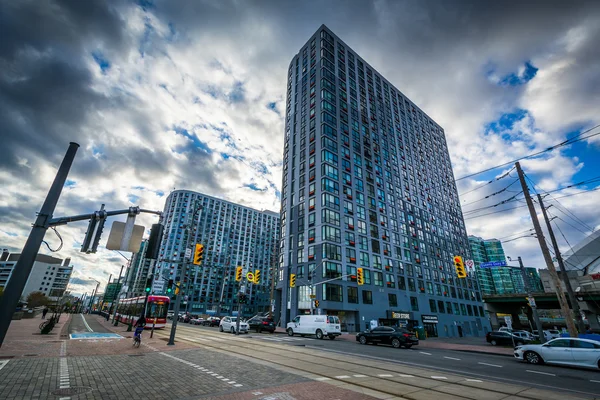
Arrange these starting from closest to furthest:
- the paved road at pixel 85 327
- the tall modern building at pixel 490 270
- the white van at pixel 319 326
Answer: the paved road at pixel 85 327 → the white van at pixel 319 326 → the tall modern building at pixel 490 270

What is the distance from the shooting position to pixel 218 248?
124250 mm

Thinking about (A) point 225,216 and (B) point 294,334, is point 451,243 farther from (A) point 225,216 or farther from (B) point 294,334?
(A) point 225,216

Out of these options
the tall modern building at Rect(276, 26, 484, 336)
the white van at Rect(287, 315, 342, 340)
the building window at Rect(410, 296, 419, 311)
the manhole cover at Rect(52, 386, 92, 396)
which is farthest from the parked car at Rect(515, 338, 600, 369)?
the building window at Rect(410, 296, 419, 311)

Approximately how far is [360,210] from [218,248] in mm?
89661

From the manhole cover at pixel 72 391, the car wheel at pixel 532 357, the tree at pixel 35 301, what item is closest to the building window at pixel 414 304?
the car wheel at pixel 532 357

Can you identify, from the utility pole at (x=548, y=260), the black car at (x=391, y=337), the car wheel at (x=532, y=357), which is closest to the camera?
the car wheel at (x=532, y=357)

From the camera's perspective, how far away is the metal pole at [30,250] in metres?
5.09

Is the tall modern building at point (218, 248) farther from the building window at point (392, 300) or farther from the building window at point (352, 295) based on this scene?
the building window at point (352, 295)

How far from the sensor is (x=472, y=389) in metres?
8.22

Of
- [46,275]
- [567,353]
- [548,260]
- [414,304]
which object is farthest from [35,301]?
[548,260]

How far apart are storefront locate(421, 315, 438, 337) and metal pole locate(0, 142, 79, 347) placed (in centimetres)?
6045

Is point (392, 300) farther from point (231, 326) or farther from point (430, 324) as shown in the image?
point (231, 326)

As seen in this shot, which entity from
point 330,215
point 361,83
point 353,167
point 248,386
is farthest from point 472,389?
point 361,83

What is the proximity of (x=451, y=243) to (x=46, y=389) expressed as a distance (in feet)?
270
